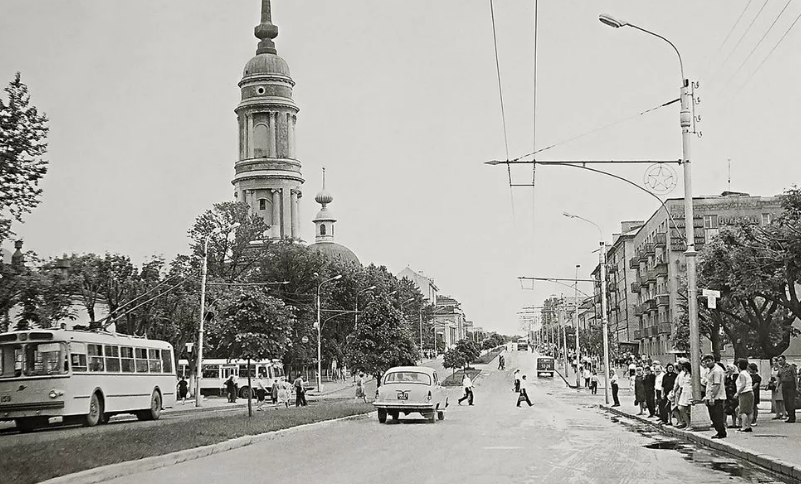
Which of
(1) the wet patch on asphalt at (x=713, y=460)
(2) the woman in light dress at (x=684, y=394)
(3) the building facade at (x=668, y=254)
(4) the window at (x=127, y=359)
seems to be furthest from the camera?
(3) the building facade at (x=668, y=254)

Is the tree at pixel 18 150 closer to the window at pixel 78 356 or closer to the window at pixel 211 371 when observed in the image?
the window at pixel 78 356

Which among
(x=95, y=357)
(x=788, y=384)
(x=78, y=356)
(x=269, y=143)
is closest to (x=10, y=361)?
(x=78, y=356)

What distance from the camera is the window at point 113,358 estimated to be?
30.3 metres

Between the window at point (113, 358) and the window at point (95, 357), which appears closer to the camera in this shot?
the window at point (95, 357)

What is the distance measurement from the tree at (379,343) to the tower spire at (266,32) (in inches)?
2519

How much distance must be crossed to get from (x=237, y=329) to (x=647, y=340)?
7294 cm

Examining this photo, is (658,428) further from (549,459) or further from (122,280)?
(122,280)

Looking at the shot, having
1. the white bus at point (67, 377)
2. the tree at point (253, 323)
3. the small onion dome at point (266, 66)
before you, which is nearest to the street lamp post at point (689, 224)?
the tree at point (253, 323)

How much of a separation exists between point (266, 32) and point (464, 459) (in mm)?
108437

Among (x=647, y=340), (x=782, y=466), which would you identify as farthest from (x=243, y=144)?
(x=782, y=466)

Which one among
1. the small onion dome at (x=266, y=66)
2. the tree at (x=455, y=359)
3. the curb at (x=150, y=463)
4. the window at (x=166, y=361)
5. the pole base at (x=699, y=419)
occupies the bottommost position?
the tree at (x=455, y=359)

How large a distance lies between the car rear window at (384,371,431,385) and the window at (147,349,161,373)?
9.01 metres

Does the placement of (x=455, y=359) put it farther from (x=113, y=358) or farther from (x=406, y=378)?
(x=113, y=358)

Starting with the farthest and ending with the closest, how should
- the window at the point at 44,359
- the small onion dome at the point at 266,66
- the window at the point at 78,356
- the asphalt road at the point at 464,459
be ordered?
the small onion dome at the point at 266,66
the window at the point at 78,356
the window at the point at 44,359
the asphalt road at the point at 464,459
